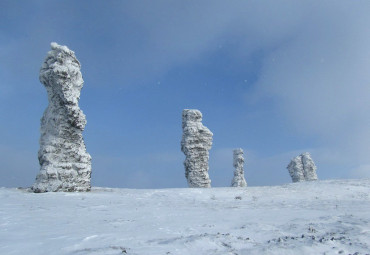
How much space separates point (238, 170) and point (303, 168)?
15516mm

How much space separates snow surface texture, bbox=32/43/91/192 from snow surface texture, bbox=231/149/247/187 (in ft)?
115

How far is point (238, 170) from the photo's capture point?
162 ft

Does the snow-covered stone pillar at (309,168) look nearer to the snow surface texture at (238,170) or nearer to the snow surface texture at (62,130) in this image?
the snow surface texture at (238,170)

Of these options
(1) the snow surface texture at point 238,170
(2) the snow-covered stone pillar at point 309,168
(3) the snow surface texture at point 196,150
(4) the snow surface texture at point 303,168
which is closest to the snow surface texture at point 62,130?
(3) the snow surface texture at point 196,150

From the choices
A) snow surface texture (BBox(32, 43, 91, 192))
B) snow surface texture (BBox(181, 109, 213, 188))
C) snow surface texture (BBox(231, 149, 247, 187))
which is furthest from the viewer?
snow surface texture (BBox(231, 149, 247, 187))

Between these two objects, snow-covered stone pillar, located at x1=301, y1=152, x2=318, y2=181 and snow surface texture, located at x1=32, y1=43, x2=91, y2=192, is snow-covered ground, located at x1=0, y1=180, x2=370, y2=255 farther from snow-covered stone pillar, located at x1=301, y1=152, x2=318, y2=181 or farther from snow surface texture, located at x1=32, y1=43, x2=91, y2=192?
snow-covered stone pillar, located at x1=301, y1=152, x2=318, y2=181

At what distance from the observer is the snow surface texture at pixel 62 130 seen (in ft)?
52.5

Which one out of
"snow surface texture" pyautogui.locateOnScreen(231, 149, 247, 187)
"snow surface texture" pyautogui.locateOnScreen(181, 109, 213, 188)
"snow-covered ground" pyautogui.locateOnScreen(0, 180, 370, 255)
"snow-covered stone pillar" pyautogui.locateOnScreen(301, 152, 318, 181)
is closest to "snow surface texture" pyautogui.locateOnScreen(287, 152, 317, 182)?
"snow-covered stone pillar" pyautogui.locateOnScreen(301, 152, 318, 181)

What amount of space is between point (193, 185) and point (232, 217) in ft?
69.1

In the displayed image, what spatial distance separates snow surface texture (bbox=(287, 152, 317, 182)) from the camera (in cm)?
5397

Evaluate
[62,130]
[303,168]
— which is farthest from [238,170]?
[62,130]

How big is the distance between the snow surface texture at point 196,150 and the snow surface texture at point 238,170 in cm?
1986

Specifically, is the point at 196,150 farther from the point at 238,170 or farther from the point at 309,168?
the point at 309,168

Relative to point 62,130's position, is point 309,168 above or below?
above
